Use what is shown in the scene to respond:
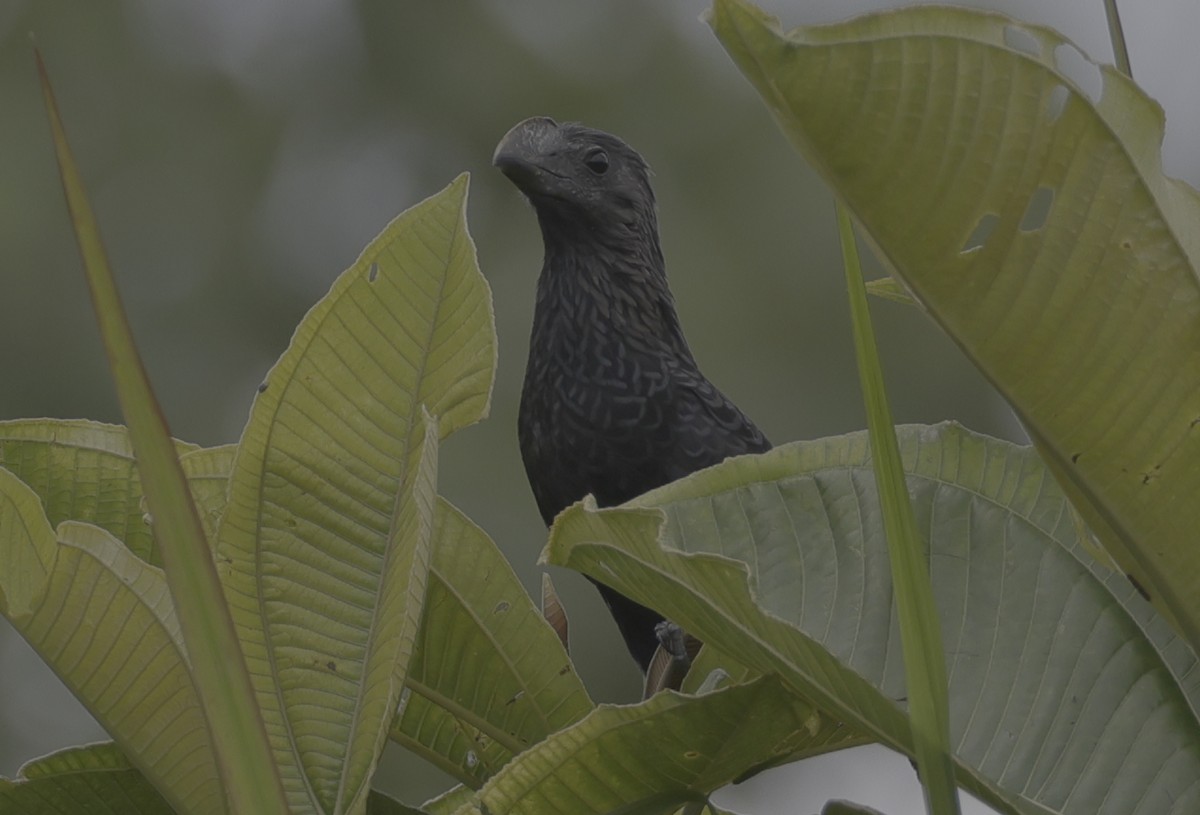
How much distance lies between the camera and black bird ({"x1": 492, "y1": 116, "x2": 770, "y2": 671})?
7.19ft

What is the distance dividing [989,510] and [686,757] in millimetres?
219

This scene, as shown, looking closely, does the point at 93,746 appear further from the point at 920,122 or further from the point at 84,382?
the point at 84,382

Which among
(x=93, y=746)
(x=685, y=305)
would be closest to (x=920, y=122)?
(x=93, y=746)

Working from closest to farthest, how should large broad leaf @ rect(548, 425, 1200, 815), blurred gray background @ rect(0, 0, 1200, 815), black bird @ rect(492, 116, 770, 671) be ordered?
large broad leaf @ rect(548, 425, 1200, 815), black bird @ rect(492, 116, 770, 671), blurred gray background @ rect(0, 0, 1200, 815)

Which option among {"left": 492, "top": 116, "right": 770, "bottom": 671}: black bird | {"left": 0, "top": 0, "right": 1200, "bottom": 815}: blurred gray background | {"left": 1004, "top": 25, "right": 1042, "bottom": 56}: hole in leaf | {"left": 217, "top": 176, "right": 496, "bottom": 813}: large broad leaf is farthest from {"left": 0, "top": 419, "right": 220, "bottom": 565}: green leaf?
{"left": 0, "top": 0, "right": 1200, "bottom": 815}: blurred gray background

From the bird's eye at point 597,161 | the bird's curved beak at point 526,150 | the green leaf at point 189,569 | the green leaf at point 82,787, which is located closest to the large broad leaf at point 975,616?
the green leaf at point 189,569

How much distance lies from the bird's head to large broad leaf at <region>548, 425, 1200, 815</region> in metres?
1.44

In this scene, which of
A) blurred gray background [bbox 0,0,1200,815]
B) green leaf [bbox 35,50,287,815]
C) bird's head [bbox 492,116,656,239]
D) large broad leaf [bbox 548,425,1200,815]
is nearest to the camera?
green leaf [bbox 35,50,287,815]

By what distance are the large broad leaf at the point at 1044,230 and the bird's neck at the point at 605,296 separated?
1600 millimetres

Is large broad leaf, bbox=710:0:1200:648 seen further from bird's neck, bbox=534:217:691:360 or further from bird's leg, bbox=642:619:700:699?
bird's neck, bbox=534:217:691:360

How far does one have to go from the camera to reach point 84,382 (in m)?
7.19

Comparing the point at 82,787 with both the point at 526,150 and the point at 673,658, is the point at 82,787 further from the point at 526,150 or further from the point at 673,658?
the point at 526,150

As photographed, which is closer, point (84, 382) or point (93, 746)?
point (93, 746)

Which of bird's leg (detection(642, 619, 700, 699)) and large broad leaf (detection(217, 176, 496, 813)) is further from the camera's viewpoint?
bird's leg (detection(642, 619, 700, 699))
